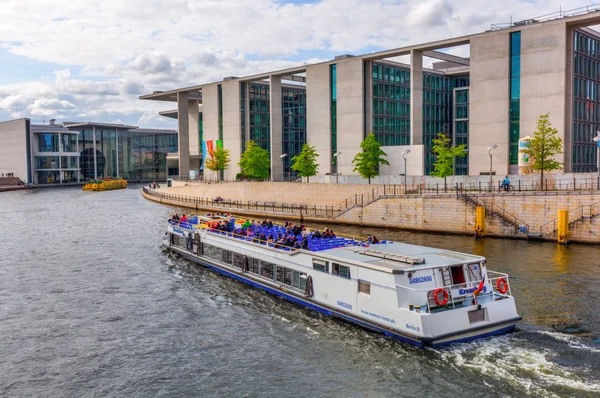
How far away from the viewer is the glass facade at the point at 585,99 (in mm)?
66750

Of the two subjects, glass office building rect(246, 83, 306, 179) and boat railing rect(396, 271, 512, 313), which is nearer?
boat railing rect(396, 271, 512, 313)

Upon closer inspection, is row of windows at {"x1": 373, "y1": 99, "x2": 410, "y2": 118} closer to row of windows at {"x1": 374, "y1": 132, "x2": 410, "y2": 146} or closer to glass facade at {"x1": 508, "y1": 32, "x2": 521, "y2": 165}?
row of windows at {"x1": 374, "y1": 132, "x2": 410, "y2": 146}

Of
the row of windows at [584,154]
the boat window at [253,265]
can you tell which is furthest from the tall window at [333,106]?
the boat window at [253,265]

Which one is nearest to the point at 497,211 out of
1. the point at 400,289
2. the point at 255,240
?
the point at 255,240

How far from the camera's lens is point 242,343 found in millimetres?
24078

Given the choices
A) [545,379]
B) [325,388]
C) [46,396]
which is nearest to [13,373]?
[46,396]

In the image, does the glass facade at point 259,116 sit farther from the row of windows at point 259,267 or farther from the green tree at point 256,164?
the row of windows at point 259,267

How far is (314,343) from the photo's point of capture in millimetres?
23766

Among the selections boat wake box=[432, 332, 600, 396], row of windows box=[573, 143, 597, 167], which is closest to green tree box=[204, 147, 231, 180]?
row of windows box=[573, 143, 597, 167]

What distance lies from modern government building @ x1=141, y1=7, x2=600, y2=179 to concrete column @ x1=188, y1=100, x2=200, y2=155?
1.61 meters

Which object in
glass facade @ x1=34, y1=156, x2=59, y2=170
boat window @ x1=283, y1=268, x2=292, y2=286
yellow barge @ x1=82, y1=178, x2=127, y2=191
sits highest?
glass facade @ x1=34, y1=156, x2=59, y2=170

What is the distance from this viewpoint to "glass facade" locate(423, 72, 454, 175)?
101 meters

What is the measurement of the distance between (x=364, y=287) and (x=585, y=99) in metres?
55.4

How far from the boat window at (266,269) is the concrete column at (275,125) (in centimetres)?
6340
